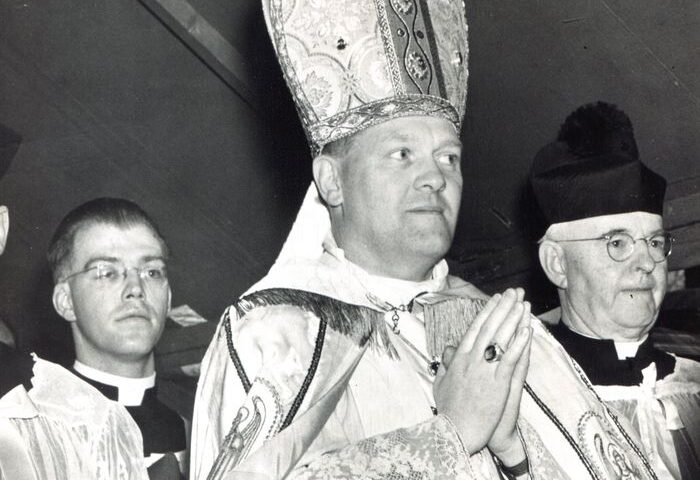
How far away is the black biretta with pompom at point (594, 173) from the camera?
473 cm

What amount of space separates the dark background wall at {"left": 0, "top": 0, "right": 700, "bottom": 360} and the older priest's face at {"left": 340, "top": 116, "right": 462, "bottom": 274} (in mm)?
2302

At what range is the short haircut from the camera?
4.75 meters

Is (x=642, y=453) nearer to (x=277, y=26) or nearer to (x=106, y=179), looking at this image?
(x=277, y=26)

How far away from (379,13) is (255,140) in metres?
3.27

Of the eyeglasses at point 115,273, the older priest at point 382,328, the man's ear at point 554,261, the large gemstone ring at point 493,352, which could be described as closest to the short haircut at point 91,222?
the eyeglasses at point 115,273

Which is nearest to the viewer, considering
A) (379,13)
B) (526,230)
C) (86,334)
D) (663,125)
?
(379,13)

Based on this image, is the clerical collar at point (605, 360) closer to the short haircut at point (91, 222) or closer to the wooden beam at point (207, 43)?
the short haircut at point (91, 222)

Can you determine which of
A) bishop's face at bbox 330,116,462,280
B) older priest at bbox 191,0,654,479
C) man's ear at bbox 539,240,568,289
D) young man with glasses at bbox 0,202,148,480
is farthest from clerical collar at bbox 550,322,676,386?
young man with glasses at bbox 0,202,148,480

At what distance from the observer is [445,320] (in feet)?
10.7

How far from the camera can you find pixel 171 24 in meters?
6.15

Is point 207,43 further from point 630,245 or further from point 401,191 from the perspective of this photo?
point 401,191

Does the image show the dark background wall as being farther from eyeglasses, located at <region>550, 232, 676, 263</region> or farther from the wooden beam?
eyeglasses, located at <region>550, 232, 676, 263</region>

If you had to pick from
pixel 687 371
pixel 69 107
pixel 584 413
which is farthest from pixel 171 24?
pixel 584 413

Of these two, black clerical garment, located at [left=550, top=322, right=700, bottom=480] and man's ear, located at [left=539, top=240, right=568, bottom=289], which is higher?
man's ear, located at [left=539, top=240, right=568, bottom=289]
